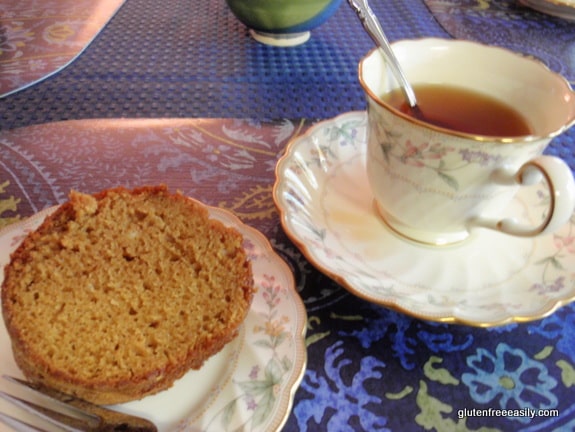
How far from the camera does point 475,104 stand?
800 millimetres

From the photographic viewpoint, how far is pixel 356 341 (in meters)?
0.64

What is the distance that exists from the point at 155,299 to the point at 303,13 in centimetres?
82

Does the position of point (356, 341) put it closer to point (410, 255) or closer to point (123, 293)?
point (410, 255)

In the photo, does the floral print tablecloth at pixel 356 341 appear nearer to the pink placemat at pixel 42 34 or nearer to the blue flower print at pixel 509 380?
the blue flower print at pixel 509 380

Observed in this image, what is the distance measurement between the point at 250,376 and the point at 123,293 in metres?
0.19

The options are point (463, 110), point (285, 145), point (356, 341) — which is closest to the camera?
point (356, 341)

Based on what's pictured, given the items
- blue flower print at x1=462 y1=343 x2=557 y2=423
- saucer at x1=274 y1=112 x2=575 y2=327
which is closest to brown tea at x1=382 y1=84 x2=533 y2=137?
saucer at x1=274 y1=112 x2=575 y2=327

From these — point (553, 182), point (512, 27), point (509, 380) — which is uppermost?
point (553, 182)

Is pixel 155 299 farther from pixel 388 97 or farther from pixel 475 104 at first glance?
pixel 475 104

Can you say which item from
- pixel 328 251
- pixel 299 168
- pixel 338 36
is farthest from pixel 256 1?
pixel 328 251

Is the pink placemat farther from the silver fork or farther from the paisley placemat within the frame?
the paisley placemat

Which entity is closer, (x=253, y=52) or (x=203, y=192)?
(x=203, y=192)

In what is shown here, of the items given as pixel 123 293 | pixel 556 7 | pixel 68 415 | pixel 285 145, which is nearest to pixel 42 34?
pixel 285 145

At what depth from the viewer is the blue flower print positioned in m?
0.58
